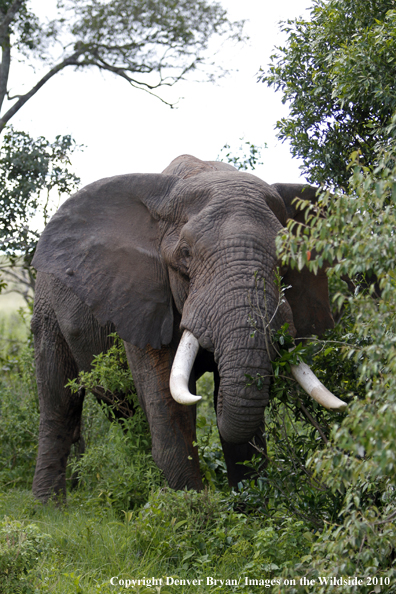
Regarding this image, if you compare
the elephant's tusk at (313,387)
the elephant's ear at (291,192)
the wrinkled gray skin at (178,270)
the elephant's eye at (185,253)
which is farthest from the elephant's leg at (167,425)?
the elephant's ear at (291,192)

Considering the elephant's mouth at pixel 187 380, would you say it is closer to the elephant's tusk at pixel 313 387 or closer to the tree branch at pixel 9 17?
the elephant's tusk at pixel 313 387

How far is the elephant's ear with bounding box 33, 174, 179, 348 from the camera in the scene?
17.6ft

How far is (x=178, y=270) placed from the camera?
16.9ft

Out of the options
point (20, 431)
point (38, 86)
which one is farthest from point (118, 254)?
point (38, 86)

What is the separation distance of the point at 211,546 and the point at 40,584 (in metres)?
1.10

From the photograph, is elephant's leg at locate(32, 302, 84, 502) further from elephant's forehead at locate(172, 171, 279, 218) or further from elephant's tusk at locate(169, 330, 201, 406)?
elephant's tusk at locate(169, 330, 201, 406)

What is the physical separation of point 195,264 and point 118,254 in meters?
0.87

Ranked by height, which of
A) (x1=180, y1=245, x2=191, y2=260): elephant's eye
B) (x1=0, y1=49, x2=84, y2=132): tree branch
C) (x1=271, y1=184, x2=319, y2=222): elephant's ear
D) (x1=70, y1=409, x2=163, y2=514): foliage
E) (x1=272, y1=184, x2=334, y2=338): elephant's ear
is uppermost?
(x1=0, y1=49, x2=84, y2=132): tree branch

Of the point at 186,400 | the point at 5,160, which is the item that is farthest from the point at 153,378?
the point at 5,160

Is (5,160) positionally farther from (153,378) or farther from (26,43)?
(153,378)

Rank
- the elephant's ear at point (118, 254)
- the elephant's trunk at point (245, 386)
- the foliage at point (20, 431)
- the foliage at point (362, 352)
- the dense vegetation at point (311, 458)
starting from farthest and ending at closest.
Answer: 1. the foliage at point (20, 431)
2. the elephant's ear at point (118, 254)
3. the elephant's trunk at point (245, 386)
4. the dense vegetation at point (311, 458)
5. the foliage at point (362, 352)

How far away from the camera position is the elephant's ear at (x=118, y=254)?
5.37 meters

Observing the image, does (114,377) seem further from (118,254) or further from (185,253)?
(185,253)

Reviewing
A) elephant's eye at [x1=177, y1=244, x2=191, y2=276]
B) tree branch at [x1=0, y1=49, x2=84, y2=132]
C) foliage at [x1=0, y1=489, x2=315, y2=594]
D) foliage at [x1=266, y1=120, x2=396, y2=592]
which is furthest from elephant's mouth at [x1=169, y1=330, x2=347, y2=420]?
tree branch at [x1=0, y1=49, x2=84, y2=132]
